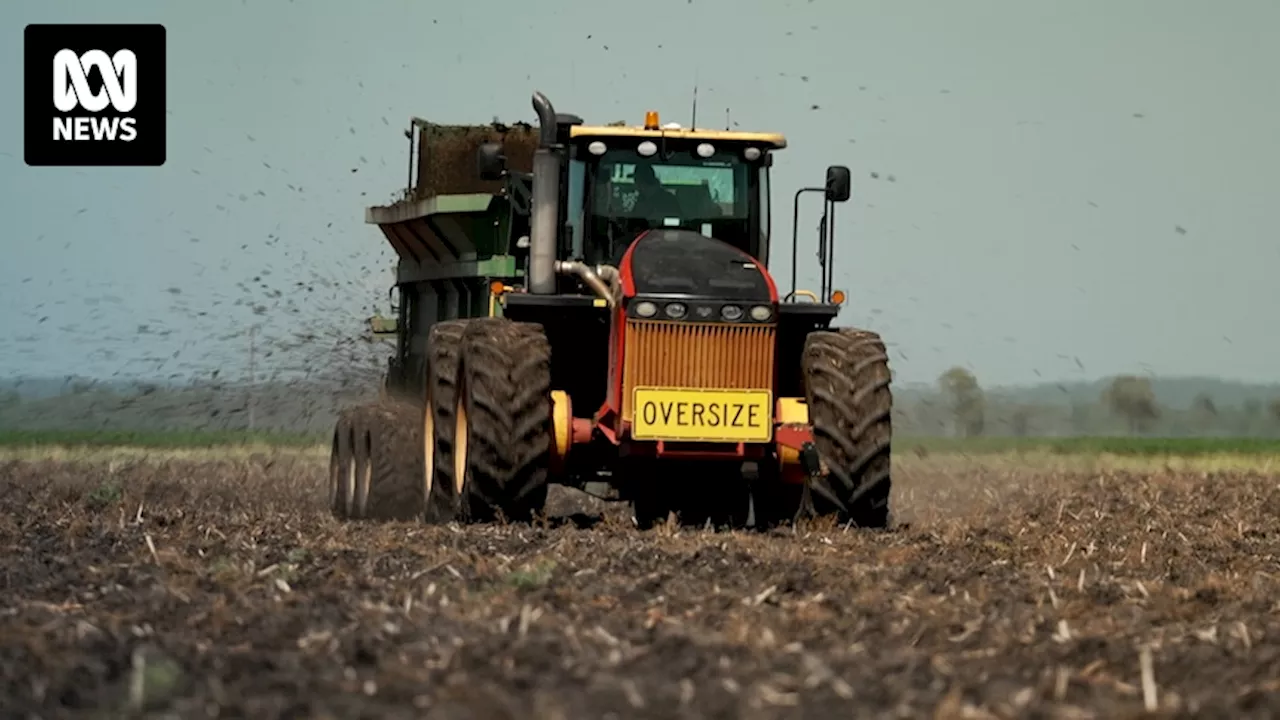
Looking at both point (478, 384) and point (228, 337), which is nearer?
point (478, 384)

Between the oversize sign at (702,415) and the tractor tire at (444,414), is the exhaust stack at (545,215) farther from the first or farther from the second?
the oversize sign at (702,415)

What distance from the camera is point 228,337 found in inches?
945

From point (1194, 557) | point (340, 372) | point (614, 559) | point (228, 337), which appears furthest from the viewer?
point (228, 337)

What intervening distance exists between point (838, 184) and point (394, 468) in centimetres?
415

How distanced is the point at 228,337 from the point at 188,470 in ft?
5.24

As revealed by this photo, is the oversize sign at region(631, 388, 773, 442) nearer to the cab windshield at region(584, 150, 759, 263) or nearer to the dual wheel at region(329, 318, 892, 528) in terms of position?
the dual wheel at region(329, 318, 892, 528)

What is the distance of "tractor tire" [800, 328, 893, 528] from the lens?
1320 centimetres

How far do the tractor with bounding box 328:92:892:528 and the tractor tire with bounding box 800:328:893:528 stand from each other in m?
0.01

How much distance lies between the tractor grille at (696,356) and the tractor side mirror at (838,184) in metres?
1.48

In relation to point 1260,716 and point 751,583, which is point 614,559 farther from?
point 1260,716

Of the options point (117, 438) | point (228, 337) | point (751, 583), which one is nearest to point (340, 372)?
point (228, 337)

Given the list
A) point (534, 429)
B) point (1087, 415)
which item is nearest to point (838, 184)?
point (534, 429)

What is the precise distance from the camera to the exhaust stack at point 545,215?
1430cm

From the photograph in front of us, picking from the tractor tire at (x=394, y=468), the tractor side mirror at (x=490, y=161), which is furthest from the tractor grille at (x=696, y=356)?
the tractor tire at (x=394, y=468)
